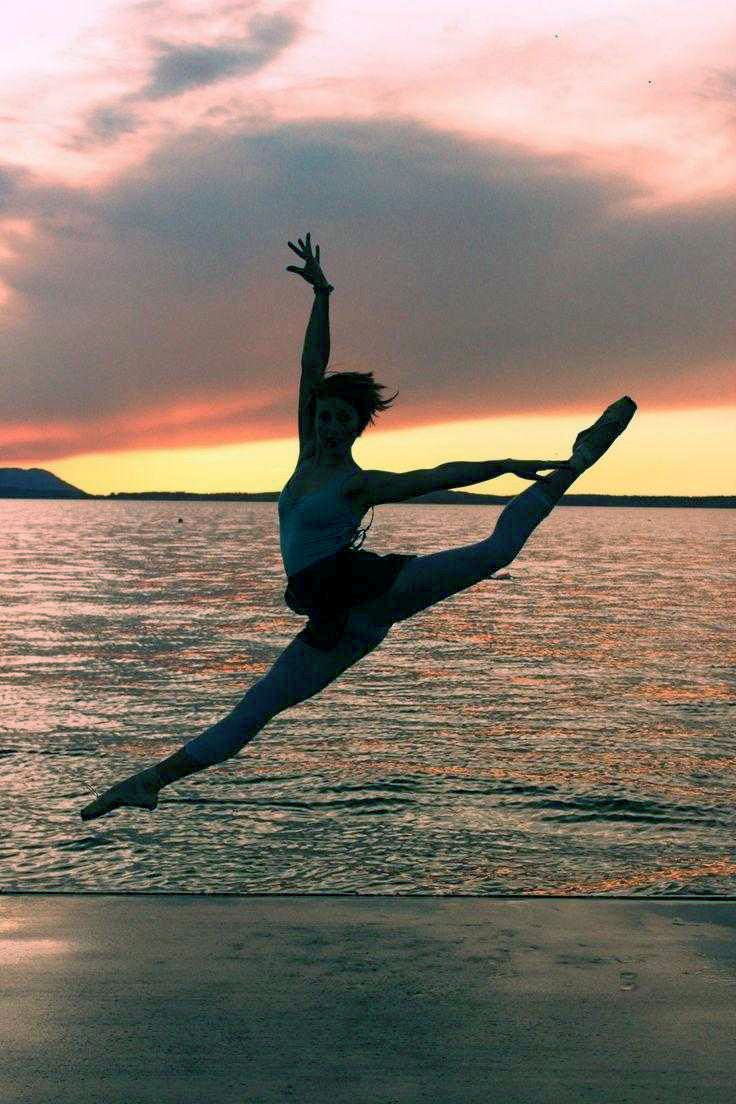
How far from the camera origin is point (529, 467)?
18.4ft

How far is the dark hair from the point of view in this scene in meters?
5.56

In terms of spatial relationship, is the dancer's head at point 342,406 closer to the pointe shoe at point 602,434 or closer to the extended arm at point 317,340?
the extended arm at point 317,340

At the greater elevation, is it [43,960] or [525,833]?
[43,960]

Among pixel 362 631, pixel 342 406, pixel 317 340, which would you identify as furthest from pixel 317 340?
pixel 362 631

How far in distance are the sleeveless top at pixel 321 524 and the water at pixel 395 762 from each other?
11.1 feet

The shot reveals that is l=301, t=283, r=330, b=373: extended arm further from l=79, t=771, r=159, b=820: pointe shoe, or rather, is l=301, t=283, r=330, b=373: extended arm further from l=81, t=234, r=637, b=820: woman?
l=79, t=771, r=159, b=820: pointe shoe

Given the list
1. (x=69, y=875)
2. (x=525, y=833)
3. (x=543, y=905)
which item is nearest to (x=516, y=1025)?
(x=543, y=905)

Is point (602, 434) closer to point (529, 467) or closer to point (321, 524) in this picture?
point (529, 467)

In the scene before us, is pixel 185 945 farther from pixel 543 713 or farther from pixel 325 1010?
pixel 543 713

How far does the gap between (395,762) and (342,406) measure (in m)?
8.42

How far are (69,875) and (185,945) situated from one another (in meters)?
3.27

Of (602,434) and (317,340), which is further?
(602,434)

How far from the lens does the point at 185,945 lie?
234 inches

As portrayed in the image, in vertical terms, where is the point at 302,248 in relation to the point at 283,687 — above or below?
above
